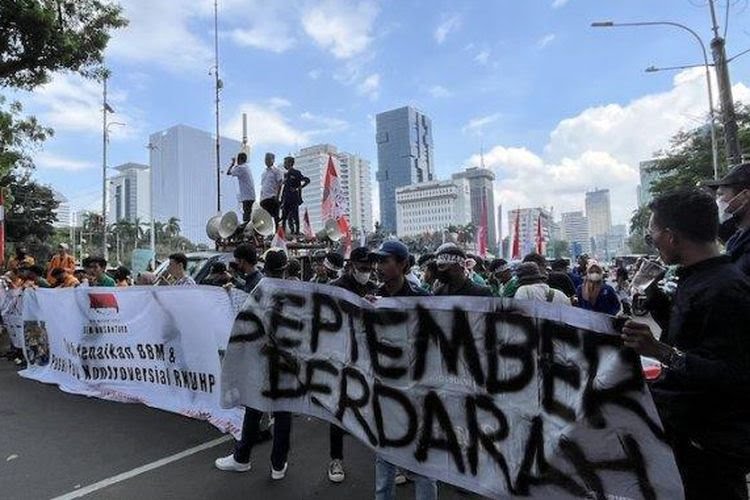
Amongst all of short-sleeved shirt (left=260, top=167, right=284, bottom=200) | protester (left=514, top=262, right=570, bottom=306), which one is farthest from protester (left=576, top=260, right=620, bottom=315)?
short-sleeved shirt (left=260, top=167, right=284, bottom=200)

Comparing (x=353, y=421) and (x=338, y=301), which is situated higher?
(x=338, y=301)

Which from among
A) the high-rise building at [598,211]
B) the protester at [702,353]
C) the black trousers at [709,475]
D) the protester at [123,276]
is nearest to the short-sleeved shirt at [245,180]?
the protester at [123,276]

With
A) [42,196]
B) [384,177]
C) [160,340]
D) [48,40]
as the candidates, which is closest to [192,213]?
[42,196]

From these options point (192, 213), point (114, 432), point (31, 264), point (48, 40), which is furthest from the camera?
point (192, 213)

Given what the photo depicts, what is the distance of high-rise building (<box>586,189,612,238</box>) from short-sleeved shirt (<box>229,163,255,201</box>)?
167100 mm

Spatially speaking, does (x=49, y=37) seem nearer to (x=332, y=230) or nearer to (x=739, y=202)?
(x=332, y=230)

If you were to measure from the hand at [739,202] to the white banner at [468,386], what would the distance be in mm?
1221

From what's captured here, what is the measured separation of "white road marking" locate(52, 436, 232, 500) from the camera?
4176 millimetres

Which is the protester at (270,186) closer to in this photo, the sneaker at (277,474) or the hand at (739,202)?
the sneaker at (277,474)

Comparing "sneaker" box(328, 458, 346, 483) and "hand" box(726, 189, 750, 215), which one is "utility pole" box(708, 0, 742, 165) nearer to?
"hand" box(726, 189, 750, 215)

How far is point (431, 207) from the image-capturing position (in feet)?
317

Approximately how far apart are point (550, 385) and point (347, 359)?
4.86 ft

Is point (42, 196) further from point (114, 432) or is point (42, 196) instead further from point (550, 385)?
point (550, 385)

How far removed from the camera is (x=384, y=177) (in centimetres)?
12494
